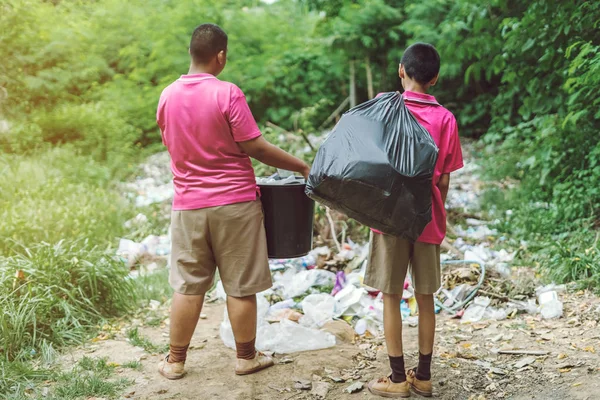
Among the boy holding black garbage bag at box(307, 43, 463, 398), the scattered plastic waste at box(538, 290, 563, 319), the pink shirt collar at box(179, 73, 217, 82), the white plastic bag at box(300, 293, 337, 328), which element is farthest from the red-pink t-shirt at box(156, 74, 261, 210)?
the scattered plastic waste at box(538, 290, 563, 319)

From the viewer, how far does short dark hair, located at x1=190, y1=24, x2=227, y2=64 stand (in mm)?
2893

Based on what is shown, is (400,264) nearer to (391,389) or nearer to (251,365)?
(391,389)

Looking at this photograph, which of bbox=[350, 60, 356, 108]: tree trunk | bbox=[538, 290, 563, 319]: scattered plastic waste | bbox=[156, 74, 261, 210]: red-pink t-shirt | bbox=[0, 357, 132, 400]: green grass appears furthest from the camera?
bbox=[350, 60, 356, 108]: tree trunk

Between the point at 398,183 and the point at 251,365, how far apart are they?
1.39 m

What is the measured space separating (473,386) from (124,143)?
7.40 metres

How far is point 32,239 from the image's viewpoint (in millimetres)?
4941

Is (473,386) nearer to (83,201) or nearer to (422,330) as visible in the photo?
(422,330)

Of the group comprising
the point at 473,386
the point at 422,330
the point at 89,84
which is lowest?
the point at 473,386

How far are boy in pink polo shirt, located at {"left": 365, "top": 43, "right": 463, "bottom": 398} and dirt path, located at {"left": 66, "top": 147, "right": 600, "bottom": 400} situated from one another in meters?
0.19

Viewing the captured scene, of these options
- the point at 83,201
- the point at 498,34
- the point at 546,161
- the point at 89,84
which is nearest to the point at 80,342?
the point at 83,201

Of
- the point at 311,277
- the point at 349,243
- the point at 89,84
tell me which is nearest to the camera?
the point at 311,277

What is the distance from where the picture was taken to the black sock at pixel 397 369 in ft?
9.41

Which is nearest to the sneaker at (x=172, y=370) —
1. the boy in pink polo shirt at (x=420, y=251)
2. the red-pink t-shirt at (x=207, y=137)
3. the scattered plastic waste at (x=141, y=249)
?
the red-pink t-shirt at (x=207, y=137)

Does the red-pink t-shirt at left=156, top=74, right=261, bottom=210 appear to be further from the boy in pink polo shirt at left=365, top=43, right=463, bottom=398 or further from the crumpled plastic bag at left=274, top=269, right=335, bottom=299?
the crumpled plastic bag at left=274, top=269, right=335, bottom=299
